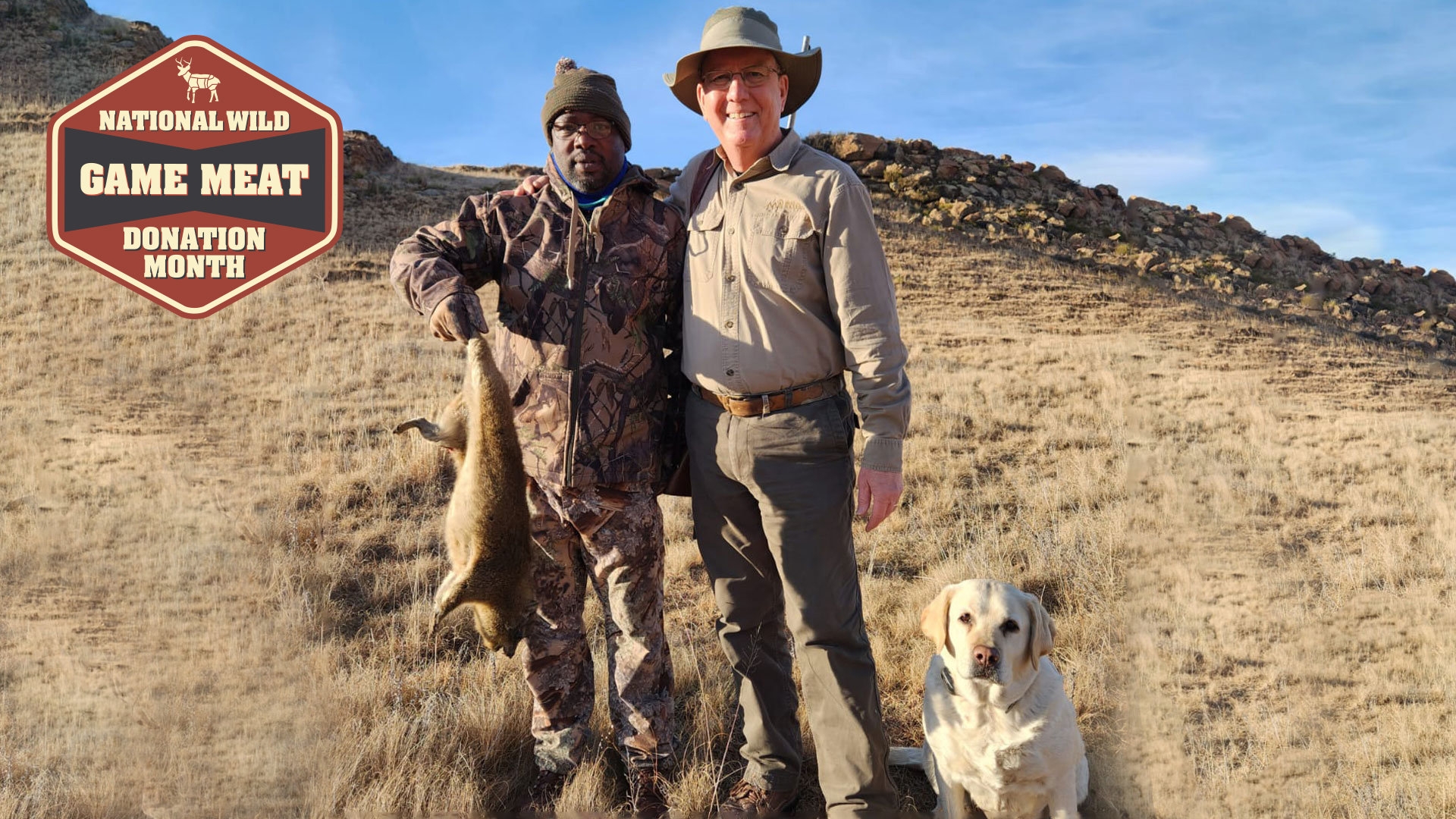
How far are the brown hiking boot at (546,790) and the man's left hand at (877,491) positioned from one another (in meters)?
1.75

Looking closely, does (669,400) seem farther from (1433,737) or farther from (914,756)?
(1433,737)

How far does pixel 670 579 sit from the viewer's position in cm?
649

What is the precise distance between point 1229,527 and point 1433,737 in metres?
3.70

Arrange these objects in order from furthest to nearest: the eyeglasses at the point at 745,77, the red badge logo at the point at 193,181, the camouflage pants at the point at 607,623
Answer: the red badge logo at the point at 193,181 → the camouflage pants at the point at 607,623 → the eyeglasses at the point at 745,77

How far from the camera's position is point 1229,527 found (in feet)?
27.0

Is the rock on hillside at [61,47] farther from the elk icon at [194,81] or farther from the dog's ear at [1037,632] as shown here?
the dog's ear at [1037,632]

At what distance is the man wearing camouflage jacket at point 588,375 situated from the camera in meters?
3.51

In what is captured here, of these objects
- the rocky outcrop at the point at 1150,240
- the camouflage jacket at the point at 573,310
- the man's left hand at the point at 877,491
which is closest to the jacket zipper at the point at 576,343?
the camouflage jacket at the point at 573,310

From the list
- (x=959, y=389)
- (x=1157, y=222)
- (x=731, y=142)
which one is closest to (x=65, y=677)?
(x=731, y=142)

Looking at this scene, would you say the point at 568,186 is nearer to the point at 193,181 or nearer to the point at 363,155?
the point at 193,181

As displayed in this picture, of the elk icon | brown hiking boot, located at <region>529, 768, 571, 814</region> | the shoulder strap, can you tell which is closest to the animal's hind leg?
brown hiking boot, located at <region>529, 768, 571, 814</region>

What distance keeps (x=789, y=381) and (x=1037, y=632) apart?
1284mm

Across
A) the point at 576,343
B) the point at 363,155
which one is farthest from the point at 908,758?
the point at 363,155

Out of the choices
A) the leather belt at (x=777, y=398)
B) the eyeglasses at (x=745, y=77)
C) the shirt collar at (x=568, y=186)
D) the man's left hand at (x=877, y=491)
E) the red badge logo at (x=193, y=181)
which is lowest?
the man's left hand at (x=877, y=491)
